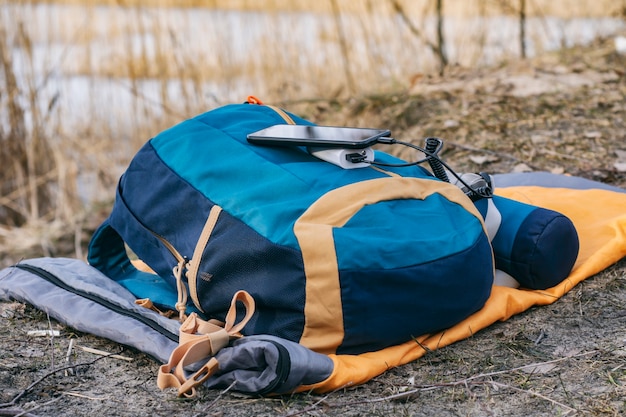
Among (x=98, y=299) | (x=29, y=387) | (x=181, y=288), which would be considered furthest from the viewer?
(x=98, y=299)

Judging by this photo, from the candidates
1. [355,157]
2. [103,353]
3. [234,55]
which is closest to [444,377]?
[355,157]

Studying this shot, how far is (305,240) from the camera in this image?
4.65ft

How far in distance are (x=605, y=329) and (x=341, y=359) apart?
2.03 feet

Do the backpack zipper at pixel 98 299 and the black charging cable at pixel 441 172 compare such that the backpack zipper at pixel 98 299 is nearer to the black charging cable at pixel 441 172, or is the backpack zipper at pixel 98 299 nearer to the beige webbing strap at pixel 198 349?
the beige webbing strap at pixel 198 349

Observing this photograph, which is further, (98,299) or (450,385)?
(98,299)

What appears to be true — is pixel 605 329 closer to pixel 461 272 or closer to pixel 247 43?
pixel 461 272

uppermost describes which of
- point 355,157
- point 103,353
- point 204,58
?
point 355,157

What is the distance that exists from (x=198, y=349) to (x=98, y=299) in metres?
0.47

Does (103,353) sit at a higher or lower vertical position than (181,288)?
lower

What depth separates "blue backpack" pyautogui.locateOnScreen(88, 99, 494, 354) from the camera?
142cm

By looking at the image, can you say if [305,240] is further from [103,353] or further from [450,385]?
[103,353]

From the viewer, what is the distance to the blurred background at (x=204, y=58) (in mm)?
3994

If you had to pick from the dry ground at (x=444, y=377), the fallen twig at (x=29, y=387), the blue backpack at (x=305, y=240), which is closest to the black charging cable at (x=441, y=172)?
the blue backpack at (x=305, y=240)

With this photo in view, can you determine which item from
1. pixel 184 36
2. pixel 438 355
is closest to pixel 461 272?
pixel 438 355
